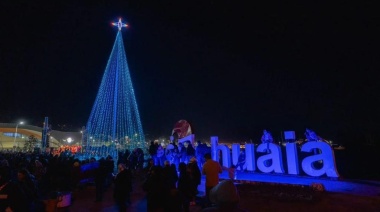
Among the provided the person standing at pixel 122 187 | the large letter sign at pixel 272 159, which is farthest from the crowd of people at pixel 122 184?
the large letter sign at pixel 272 159

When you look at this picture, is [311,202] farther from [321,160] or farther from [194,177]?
[194,177]

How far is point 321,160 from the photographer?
514 inches

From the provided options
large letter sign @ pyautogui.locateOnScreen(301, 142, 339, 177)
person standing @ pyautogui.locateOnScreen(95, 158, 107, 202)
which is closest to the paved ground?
person standing @ pyautogui.locateOnScreen(95, 158, 107, 202)

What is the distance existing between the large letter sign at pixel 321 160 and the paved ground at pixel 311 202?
0.47 m

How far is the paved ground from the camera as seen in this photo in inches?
386

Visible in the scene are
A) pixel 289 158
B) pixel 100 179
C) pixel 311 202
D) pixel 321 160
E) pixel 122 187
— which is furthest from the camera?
pixel 289 158

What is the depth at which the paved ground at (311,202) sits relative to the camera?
9.80 metres

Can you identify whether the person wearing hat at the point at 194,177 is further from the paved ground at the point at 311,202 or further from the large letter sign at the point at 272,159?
the large letter sign at the point at 272,159

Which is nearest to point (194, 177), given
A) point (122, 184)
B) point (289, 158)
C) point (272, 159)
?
point (122, 184)

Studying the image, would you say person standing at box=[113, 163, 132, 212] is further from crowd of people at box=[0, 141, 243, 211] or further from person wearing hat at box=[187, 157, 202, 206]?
person wearing hat at box=[187, 157, 202, 206]

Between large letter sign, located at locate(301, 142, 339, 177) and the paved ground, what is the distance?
1.53ft

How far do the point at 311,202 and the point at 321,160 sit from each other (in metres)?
3.32

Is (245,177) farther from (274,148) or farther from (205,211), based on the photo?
(205,211)

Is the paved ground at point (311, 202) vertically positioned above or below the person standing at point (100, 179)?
below
